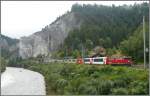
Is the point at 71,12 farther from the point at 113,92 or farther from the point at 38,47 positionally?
the point at 113,92

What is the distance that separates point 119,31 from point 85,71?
2036 inches

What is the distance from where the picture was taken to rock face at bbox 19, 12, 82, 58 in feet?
320

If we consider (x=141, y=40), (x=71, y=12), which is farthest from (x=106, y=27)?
(x=141, y=40)

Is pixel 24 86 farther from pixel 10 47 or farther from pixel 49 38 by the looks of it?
pixel 10 47

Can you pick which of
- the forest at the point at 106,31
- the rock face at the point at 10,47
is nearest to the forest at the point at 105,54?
the forest at the point at 106,31

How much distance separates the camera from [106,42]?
3103 inches

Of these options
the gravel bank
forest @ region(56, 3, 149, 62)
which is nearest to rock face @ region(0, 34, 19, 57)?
forest @ region(56, 3, 149, 62)

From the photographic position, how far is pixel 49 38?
96.9m

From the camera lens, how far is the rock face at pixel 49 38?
9751 centimetres

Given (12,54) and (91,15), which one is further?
(12,54)

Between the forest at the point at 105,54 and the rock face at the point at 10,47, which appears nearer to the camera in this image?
the forest at the point at 105,54

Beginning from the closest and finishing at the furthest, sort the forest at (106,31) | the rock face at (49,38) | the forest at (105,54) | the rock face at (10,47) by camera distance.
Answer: the forest at (105,54), the forest at (106,31), the rock face at (49,38), the rock face at (10,47)

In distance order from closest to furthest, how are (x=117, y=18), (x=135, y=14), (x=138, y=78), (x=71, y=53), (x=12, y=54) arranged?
1. (x=138, y=78)
2. (x=71, y=53)
3. (x=135, y=14)
4. (x=117, y=18)
5. (x=12, y=54)

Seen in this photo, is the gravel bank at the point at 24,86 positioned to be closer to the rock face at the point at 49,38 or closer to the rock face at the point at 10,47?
the rock face at the point at 49,38
